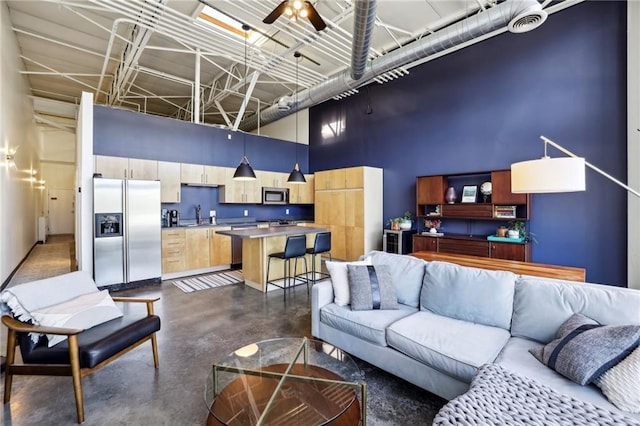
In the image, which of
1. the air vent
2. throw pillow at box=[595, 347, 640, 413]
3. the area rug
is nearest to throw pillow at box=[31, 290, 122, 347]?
the area rug

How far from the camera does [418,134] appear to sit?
19.3 feet

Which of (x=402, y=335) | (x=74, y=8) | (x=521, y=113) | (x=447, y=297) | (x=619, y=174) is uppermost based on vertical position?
(x=74, y=8)

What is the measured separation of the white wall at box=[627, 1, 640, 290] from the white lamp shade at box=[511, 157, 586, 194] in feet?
7.68

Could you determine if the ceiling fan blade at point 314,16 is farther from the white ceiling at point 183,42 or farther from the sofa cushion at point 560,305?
the sofa cushion at point 560,305

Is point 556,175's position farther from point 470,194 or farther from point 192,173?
point 192,173

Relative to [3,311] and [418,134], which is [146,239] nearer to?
[3,311]

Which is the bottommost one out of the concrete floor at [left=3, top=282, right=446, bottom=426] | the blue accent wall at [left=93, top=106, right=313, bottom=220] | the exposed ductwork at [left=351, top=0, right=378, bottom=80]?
the concrete floor at [left=3, top=282, right=446, bottom=426]

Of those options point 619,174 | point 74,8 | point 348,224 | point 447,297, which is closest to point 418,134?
point 348,224

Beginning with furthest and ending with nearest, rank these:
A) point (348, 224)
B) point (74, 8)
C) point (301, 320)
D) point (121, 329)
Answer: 1. point (348, 224)
2. point (74, 8)
3. point (301, 320)
4. point (121, 329)

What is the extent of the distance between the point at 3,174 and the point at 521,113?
8.08m

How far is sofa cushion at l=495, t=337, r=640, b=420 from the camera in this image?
143cm

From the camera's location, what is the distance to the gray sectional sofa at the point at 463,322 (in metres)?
1.79

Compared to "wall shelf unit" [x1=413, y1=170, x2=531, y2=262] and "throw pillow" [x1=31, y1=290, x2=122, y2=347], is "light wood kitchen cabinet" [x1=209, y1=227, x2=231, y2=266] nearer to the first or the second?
"throw pillow" [x1=31, y1=290, x2=122, y2=347]

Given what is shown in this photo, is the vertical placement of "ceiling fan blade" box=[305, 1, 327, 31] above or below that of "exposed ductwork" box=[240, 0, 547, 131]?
below
